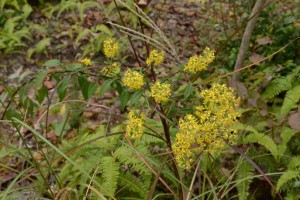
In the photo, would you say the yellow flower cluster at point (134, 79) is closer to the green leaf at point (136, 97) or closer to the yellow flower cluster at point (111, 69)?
the green leaf at point (136, 97)

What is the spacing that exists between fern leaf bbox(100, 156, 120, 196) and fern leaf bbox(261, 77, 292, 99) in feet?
4.08

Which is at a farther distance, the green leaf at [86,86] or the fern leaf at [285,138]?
the fern leaf at [285,138]

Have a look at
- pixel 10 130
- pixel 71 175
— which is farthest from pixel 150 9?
pixel 71 175

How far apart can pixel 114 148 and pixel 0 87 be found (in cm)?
218

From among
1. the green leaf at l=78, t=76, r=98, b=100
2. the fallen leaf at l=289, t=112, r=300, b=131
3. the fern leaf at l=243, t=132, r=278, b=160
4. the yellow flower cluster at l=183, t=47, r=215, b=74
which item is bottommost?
the fern leaf at l=243, t=132, r=278, b=160

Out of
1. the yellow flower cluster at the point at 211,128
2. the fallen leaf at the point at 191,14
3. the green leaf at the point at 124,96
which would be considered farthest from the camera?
the fallen leaf at the point at 191,14

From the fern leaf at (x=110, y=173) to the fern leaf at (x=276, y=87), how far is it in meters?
1.24

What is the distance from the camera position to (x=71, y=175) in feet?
8.44

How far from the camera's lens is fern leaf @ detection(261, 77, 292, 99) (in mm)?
2744

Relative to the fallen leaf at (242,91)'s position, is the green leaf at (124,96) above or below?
above

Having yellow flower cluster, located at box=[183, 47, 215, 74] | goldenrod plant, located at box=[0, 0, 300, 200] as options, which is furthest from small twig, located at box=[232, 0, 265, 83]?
yellow flower cluster, located at box=[183, 47, 215, 74]

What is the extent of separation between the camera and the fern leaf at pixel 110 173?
6.96ft

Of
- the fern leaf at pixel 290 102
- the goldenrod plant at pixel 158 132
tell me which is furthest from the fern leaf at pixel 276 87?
the fern leaf at pixel 290 102

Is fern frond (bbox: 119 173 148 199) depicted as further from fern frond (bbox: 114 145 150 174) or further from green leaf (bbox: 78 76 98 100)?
green leaf (bbox: 78 76 98 100)
